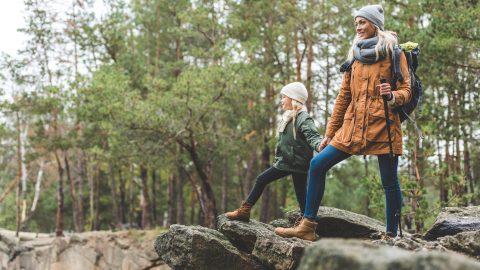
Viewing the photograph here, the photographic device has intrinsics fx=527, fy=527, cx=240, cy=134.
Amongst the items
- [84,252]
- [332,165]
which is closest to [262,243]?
[332,165]

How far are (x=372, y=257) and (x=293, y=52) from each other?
61.1 feet

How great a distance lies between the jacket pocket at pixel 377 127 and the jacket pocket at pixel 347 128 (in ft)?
0.43

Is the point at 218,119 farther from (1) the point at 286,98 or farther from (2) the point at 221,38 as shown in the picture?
(1) the point at 286,98

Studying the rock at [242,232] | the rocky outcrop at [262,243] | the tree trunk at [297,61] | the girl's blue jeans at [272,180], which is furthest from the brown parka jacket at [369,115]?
the tree trunk at [297,61]

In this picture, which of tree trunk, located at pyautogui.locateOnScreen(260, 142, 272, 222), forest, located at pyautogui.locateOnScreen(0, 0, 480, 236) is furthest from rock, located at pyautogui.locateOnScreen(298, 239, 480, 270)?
tree trunk, located at pyautogui.locateOnScreen(260, 142, 272, 222)

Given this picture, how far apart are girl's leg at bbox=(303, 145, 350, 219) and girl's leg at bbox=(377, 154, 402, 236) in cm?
29

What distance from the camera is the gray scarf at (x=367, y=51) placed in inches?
158

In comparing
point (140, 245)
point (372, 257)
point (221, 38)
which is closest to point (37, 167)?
point (140, 245)

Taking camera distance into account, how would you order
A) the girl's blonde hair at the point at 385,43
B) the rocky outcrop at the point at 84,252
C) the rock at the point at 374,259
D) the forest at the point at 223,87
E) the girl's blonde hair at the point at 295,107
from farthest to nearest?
the rocky outcrop at the point at 84,252 → the forest at the point at 223,87 → the girl's blonde hair at the point at 295,107 → the girl's blonde hair at the point at 385,43 → the rock at the point at 374,259

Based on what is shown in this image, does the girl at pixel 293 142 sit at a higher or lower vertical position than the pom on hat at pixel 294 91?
lower

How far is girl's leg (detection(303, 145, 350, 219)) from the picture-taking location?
161 inches

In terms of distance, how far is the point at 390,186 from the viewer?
13.5 feet

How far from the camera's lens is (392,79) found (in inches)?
160

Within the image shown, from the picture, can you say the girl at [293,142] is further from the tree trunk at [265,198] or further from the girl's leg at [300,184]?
the tree trunk at [265,198]
